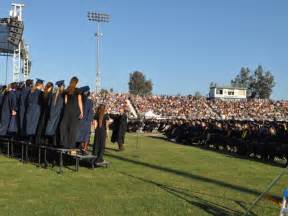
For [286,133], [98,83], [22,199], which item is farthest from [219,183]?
[98,83]

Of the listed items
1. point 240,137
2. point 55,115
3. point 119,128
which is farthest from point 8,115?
point 240,137

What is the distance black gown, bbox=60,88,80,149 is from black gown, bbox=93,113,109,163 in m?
1.27

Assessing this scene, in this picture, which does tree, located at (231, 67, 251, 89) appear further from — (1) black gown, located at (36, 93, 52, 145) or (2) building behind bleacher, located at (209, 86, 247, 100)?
(1) black gown, located at (36, 93, 52, 145)

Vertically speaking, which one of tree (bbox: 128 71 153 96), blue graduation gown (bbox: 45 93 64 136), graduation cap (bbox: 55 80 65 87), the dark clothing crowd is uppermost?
tree (bbox: 128 71 153 96)

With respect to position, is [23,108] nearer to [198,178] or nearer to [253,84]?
[198,178]

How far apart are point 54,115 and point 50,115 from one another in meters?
0.11

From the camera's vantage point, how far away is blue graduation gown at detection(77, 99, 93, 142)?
530 inches

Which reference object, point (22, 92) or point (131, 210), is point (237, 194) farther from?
point (22, 92)

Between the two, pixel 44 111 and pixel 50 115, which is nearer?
pixel 50 115

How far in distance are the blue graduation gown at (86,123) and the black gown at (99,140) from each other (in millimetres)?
368

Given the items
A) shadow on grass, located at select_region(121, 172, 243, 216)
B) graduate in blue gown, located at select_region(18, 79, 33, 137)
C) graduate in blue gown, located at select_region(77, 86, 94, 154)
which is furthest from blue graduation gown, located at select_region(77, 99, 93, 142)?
shadow on grass, located at select_region(121, 172, 243, 216)

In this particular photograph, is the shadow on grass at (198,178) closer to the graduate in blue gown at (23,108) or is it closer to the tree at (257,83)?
the graduate in blue gown at (23,108)

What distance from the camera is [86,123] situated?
13672mm

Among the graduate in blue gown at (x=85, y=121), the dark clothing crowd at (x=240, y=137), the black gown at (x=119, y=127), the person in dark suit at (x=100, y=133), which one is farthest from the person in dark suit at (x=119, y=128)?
the graduate in blue gown at (x=85, y=121)
